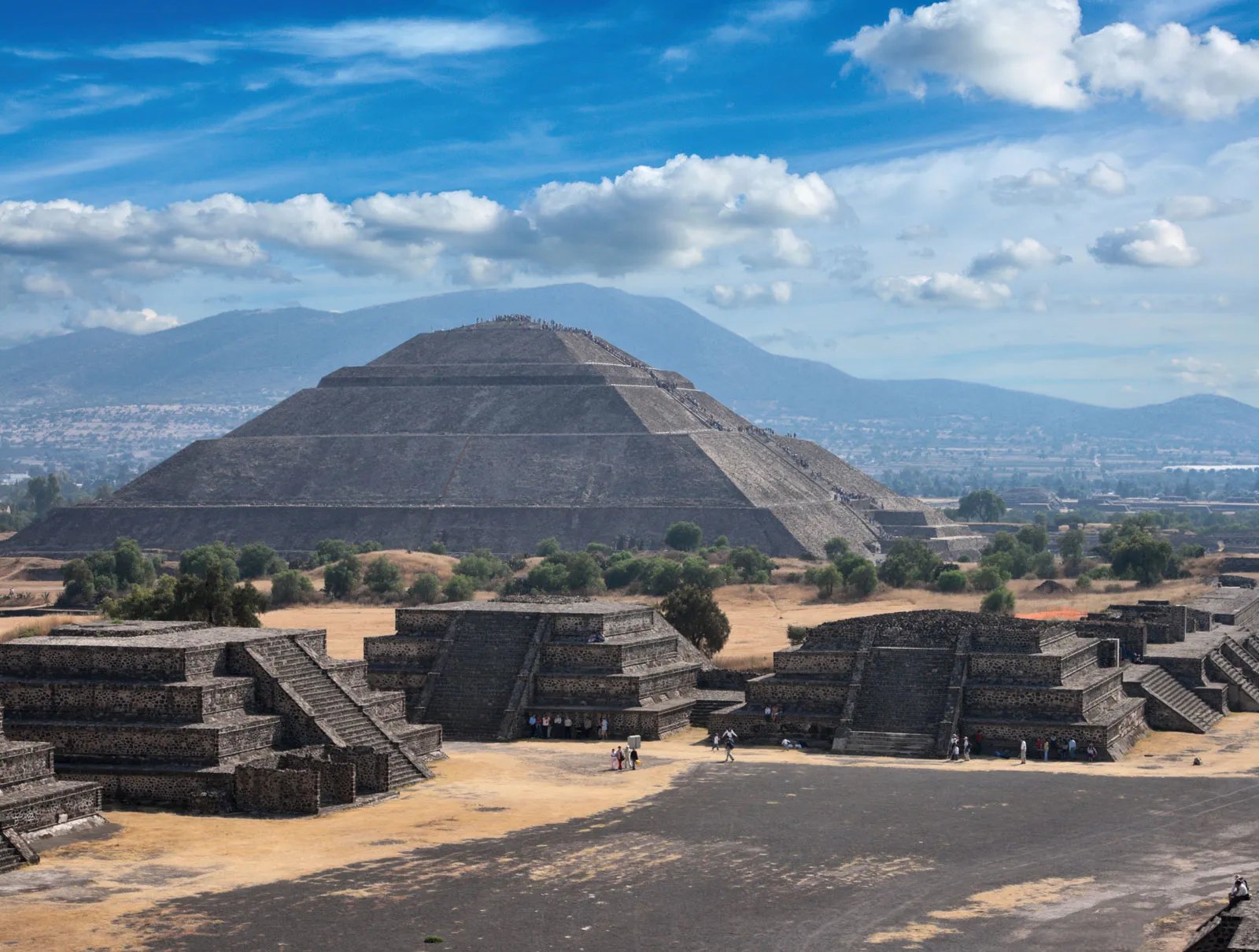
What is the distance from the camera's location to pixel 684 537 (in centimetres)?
12756

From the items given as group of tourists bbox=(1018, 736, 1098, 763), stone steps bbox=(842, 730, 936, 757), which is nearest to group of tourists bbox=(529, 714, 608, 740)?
stone steps bbox=(842, 730, 936, 757)

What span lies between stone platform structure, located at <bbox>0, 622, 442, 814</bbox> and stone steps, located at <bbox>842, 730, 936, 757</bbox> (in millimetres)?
11320

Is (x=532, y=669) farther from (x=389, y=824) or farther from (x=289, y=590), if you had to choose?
(x=289, y=590)

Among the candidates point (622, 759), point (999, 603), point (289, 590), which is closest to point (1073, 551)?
point (999, 603)

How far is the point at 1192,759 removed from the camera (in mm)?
45312

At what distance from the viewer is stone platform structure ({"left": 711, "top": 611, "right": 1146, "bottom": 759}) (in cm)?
4634

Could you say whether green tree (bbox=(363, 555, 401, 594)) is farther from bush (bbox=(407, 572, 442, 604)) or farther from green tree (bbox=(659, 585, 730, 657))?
green tree (bbox=(659, 585, 730, 657))

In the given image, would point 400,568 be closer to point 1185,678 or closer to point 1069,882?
point 1185,678

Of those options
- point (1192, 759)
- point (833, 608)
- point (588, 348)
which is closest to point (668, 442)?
point (588, 348)

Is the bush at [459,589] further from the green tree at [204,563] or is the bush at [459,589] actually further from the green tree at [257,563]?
the green tree at [257,563]

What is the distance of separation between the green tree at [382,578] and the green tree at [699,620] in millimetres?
35121

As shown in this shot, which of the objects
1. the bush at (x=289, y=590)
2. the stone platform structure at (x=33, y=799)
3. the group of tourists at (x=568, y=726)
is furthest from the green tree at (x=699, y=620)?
the bush at (x=289, y=590)

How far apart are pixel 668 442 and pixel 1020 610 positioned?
70.4 meters

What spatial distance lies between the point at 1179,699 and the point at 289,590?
51.1m
